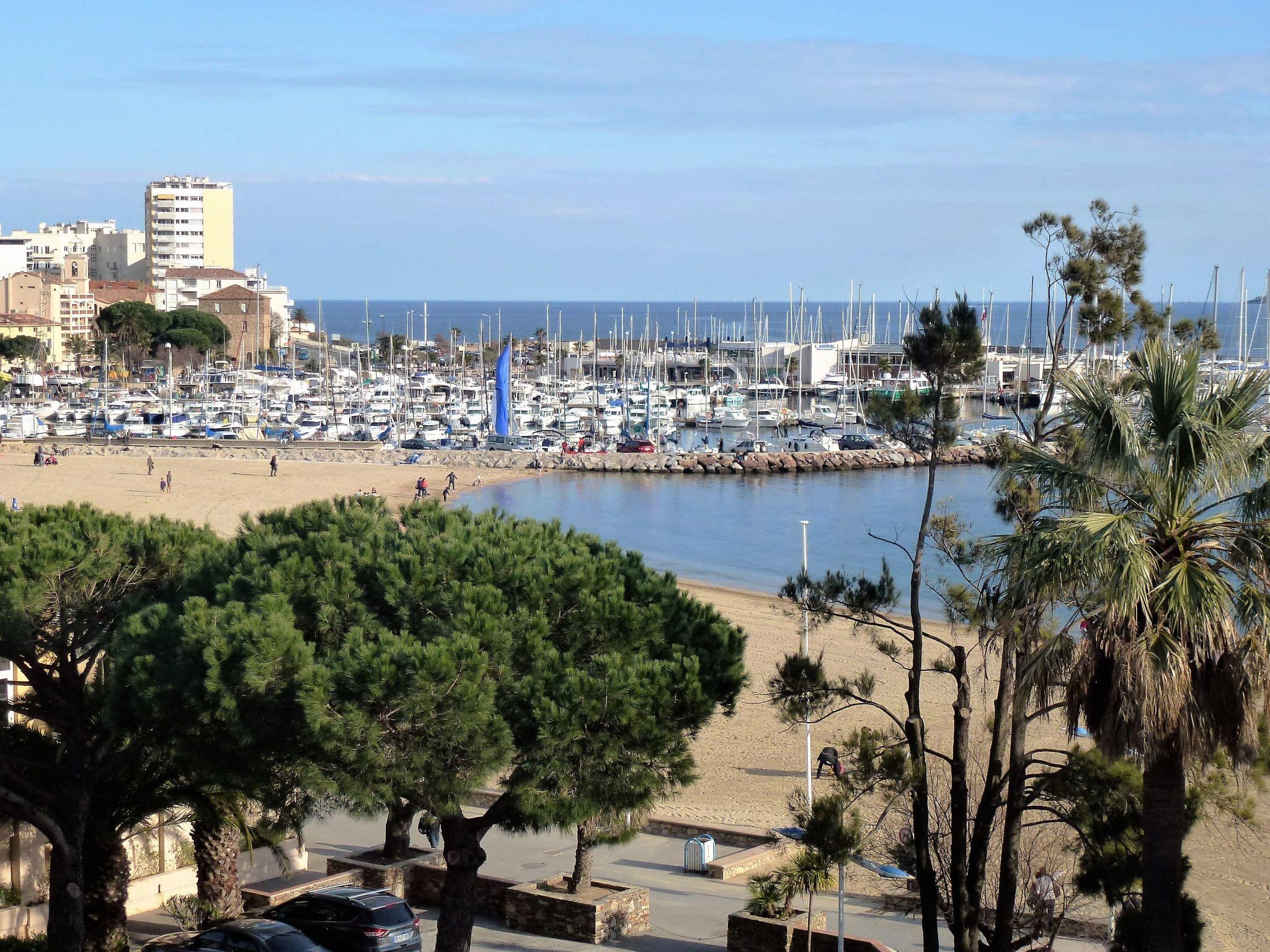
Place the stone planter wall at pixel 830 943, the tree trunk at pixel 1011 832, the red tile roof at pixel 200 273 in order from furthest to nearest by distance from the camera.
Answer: the red tile roof at pixel 200 273
the stone planter wall at pixel 830 943
the tree trunk at pixel 1011 832

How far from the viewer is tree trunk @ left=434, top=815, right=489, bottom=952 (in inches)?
439

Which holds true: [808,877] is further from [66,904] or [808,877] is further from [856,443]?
[856,443]

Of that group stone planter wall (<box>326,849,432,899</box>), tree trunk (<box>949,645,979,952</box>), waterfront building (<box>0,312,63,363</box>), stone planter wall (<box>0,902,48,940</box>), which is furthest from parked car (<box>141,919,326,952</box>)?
waterfront building (<box>0,312,63,363</box>)

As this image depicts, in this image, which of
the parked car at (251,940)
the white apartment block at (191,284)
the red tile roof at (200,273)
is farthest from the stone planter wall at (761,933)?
the red tile roof at (200,273)

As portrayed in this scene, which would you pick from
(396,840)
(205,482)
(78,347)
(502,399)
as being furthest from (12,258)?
(396,840)

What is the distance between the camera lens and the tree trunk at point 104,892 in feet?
38.5

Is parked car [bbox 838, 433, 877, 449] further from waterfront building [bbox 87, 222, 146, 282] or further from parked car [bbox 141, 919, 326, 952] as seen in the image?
waterfront building [bbox 87, 222, 146, 282]

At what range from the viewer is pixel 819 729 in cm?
2244

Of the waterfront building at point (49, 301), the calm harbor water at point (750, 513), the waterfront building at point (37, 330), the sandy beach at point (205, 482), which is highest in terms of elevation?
the waterfront building at point (49, 301)

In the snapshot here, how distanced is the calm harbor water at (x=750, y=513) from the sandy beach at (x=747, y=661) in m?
2.73

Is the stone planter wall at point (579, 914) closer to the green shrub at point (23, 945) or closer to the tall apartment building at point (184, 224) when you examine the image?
the green shrub at point (23, 945)

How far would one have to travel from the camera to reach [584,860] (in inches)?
509

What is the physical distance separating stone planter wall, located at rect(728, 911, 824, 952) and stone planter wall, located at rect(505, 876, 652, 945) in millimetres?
1043

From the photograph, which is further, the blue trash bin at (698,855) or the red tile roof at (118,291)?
the red tile roof at (118,291)
